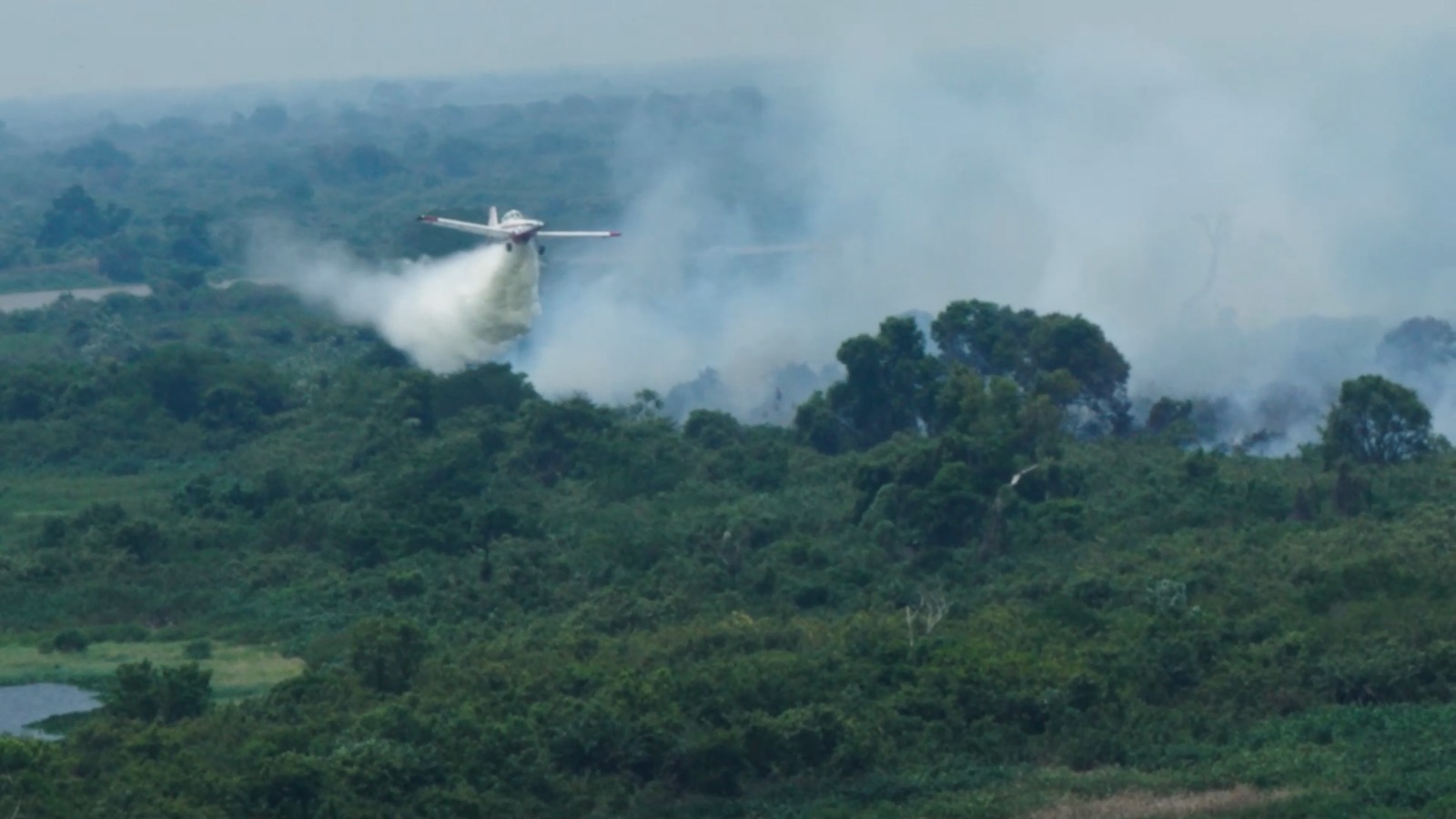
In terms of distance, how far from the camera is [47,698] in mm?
33031

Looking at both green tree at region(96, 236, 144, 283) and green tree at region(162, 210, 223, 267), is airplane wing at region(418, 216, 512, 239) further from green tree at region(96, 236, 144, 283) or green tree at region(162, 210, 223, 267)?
green tree at region(162, 210, 223, 267)

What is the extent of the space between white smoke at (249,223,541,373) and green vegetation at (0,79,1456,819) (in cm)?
138

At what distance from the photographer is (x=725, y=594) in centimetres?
3656

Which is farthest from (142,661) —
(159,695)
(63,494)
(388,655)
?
(63,494)

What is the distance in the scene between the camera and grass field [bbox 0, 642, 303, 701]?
1326 inches

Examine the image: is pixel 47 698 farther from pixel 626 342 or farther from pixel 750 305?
pixel 750 305

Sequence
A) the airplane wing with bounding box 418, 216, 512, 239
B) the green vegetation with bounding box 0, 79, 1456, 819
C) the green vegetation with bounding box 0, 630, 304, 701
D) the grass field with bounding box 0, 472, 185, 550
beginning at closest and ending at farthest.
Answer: the green vegetation with bounding box 0, 79, 1456, 819
the green vegetation with bounding box 0, 630, 304, 701
the airplane wing with bounding box 418, 216, 512, 239
the grass field with bounding box 0, 472, 185, 550

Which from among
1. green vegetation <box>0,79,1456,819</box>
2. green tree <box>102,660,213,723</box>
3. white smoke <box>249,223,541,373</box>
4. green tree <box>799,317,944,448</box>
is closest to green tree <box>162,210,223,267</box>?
white smoke <box>249,223,541,373</box>

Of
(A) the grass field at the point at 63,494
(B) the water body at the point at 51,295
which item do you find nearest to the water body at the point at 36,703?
(A) the grass field at the point at 63,494

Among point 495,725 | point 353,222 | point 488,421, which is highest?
point 353,222

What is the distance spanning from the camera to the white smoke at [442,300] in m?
45.7

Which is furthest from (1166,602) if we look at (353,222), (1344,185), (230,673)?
(353,222)

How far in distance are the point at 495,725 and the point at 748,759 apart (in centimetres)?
304

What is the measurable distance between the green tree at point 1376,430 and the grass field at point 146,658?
64.5ft
